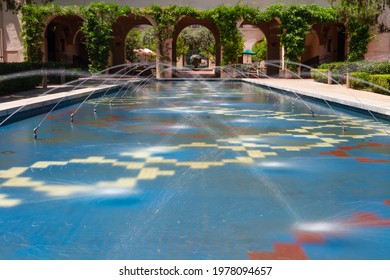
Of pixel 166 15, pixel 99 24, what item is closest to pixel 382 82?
pixel 166 15

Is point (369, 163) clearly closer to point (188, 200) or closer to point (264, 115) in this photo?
point (188, 200)

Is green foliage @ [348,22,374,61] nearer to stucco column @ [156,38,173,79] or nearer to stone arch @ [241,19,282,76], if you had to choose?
stone arch @ [241,19,282,76]

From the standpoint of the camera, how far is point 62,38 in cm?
3388

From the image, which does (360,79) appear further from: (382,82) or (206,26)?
(206,26)

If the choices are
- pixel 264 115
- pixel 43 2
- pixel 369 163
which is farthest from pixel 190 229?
pixel 43 2

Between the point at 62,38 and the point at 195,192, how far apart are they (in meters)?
30.9

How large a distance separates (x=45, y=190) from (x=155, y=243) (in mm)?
1879

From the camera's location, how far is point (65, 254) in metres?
3.45

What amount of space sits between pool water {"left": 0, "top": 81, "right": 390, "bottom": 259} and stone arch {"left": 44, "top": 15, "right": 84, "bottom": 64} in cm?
2353

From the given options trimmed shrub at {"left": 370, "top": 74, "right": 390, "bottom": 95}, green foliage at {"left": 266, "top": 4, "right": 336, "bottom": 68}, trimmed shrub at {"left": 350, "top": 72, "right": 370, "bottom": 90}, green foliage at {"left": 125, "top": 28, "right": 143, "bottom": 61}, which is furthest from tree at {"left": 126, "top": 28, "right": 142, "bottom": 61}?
trimmed shrub at {"left": 370, "top": 74, "right": 390, "bottom": 95}

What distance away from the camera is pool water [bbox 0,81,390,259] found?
11.9 ft

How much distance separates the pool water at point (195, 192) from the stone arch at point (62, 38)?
2353 cm

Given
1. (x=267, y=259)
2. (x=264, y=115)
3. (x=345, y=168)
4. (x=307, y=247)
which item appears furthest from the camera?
(x=264, y=115)

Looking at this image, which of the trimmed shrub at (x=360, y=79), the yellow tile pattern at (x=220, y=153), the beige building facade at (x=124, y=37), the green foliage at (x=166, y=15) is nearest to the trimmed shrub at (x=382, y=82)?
the trimmed shrub at (x=360, y=79)
